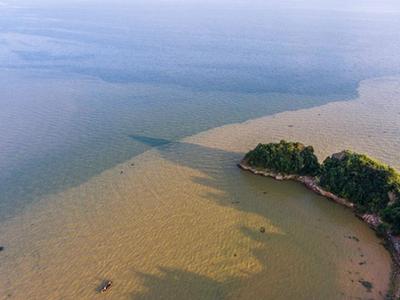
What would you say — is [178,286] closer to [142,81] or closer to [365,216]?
[365,216]

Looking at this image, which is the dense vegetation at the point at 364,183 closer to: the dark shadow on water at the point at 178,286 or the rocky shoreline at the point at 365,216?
the rocky shoreline at the point at 365,216

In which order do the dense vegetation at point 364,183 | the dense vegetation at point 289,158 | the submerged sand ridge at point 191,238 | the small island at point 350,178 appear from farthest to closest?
1. the dense vegetation at point 289,158
2. the dense vegetation at point 364,183
3. the small island at point 350,178
4. the submerged sand ridge at point 191,238

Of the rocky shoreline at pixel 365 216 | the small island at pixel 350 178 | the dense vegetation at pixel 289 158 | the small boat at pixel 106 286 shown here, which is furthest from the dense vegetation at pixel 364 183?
the small boat at pixel 106 286

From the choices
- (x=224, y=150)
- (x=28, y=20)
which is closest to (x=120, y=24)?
(x=28, y=20)

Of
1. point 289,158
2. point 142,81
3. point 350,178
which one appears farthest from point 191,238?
point 142,81

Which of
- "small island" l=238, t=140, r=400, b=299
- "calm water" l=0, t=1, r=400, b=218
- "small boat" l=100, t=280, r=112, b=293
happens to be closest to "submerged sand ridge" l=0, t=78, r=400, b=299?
"small boat" l=100, t=280, r=112, b=293

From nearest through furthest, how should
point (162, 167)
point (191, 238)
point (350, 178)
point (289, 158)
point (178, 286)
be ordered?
1. point (178, 286)
2. point (191, 238)
3. point (350, 178)
4. point (289, 158)
5. point (162, 167)

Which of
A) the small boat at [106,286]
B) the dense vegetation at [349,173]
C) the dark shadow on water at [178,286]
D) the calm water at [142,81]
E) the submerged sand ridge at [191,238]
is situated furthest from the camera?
the calm water at [142,81]
